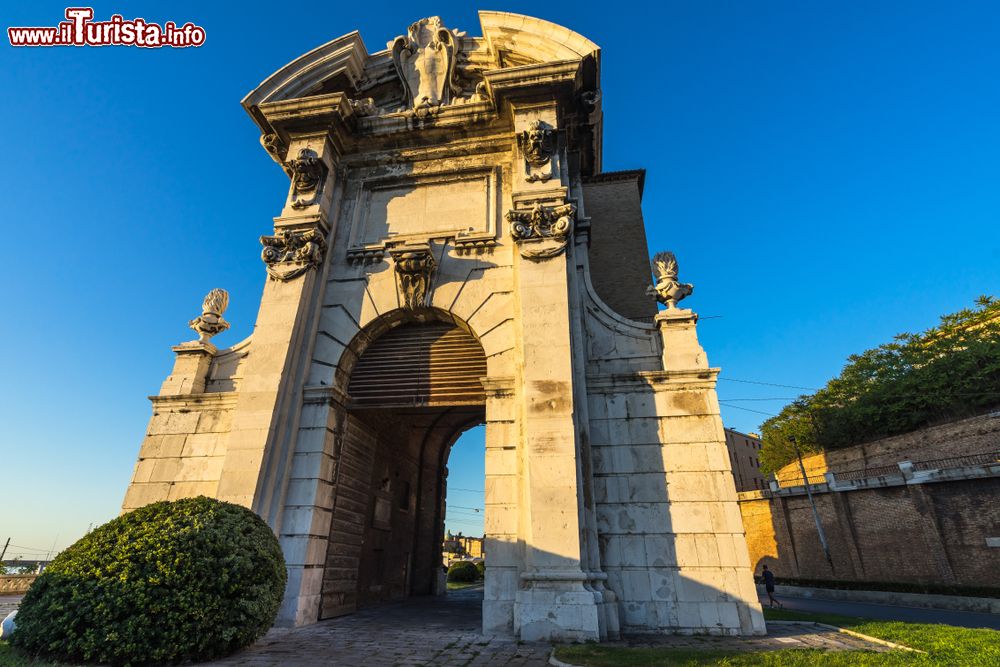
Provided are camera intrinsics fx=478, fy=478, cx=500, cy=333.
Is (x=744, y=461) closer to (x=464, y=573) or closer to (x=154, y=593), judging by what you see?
(x=464, y=573)

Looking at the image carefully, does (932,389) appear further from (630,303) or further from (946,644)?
(946,644)

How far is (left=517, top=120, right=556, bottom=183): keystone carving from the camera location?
37.8ft

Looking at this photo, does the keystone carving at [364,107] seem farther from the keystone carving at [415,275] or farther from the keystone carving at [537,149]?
the keystone carving at [415,275]

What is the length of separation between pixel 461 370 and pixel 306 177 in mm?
6671

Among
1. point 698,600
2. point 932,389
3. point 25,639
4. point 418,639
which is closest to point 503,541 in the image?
point 418,639

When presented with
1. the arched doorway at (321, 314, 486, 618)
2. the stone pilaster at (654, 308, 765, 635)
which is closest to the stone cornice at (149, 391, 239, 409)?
the arched doorway at (321, 314, 486, 618)

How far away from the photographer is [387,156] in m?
13.3

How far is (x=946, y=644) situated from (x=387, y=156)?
14.9 meters

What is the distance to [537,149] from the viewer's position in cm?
1155

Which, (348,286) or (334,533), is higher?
(348,286)

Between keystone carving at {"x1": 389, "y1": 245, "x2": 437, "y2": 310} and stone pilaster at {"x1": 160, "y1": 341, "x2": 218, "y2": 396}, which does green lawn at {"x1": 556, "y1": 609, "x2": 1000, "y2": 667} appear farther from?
stone pilaster at {"x1": 160, "y1": 341, "x2": 218, "y2": 396}

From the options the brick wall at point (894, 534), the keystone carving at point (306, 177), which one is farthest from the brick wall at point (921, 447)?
the keystone carving at point (306, 177)

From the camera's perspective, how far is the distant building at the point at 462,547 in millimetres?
59000

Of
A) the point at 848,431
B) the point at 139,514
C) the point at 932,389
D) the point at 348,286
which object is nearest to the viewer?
the point at 139,514
